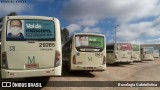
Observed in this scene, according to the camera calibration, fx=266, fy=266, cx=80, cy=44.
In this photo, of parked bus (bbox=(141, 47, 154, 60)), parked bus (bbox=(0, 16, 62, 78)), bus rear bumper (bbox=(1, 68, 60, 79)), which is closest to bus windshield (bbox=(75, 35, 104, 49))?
parked bus (bbox=(0, 16, 62, 78))

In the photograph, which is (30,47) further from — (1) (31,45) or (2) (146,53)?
(2) (146,53)

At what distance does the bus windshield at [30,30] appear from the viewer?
11.0 metres

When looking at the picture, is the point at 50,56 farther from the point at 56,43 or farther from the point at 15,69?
the point at 15,69

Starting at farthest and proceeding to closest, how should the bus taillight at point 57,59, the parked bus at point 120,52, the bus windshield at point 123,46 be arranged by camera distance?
1. the bus windshield at point 123,46
2. the parked bus at point 120,52
3. the bus taillight at point 57,59

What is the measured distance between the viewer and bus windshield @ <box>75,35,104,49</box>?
651 inches

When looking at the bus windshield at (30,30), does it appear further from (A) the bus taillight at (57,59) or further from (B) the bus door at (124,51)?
(B) the bus door at (124,51)

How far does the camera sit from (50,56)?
11312 mm

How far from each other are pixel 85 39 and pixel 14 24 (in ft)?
20.8

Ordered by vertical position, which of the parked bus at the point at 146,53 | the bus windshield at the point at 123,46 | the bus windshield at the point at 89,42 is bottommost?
the parked bus at the point at 146,53

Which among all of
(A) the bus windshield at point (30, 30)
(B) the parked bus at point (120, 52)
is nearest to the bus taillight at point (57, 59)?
(A) the bus windshield at point (30, 30)

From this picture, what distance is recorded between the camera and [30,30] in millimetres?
11281

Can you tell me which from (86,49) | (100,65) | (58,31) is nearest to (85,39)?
(86,49)

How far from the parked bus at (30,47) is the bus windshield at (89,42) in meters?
4.93

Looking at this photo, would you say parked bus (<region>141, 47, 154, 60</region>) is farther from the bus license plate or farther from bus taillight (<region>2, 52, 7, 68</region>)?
bus taillight (<region>2, 52, 7, 68</region>)
